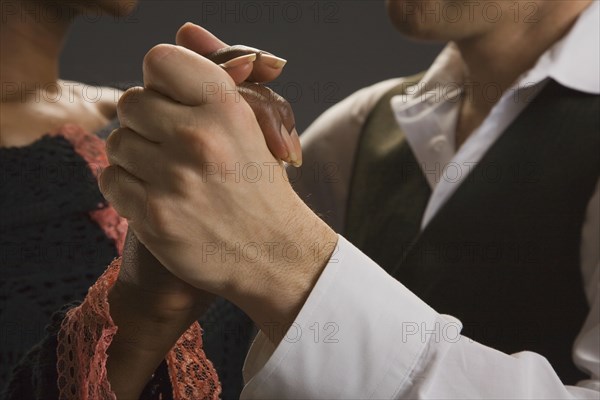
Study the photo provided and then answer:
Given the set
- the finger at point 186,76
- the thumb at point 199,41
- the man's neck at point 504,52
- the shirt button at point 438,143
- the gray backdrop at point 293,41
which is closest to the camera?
the finger at point 186,76

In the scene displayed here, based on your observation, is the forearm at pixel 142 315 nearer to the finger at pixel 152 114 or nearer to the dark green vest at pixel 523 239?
the finger at pixel 152 114

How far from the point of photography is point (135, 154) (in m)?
0.70

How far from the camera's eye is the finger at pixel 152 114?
68 centimetres

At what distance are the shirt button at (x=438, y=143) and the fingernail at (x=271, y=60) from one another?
0.69 meters

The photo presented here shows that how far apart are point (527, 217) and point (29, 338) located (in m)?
0.69

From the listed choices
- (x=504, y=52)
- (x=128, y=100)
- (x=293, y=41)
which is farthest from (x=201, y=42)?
(x=293, y=41)

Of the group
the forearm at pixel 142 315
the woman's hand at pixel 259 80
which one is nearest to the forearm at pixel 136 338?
the forearm at pixel 142 315

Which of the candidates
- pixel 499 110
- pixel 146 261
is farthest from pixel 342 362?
pixel 499 110

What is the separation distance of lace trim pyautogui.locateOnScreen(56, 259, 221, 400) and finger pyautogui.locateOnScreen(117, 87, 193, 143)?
0.20m

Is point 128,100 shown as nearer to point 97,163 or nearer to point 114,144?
point 114,144

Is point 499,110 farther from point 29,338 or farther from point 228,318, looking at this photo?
point 29,338

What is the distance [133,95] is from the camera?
2.31 ft

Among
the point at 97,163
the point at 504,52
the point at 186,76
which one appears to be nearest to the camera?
the point at 186,76

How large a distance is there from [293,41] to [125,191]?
141cm
